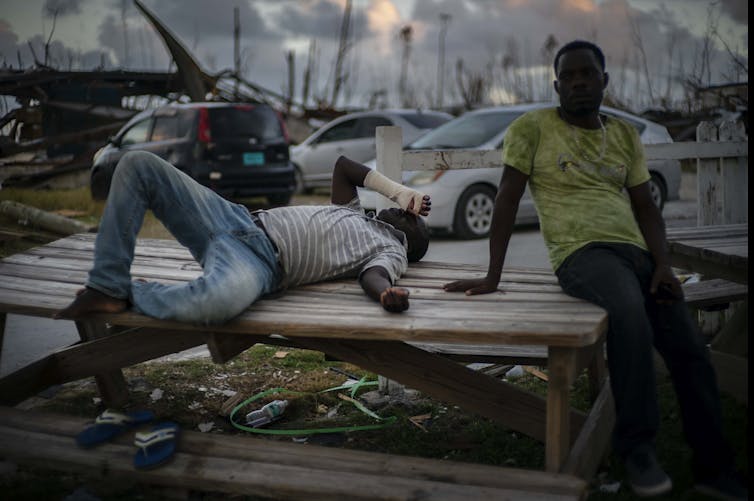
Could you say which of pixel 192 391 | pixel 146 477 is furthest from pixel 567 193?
pixel 192 391

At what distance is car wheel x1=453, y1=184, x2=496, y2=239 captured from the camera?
9156 mm

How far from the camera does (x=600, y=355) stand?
142 inches

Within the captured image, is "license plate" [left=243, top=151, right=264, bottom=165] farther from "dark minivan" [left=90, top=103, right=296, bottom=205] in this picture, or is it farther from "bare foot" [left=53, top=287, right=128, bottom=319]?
"bare foot" [left=53, top=287, right=128, bottom=319]

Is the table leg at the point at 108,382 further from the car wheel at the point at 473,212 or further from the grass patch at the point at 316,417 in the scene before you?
the car wheel at the point at 473,212

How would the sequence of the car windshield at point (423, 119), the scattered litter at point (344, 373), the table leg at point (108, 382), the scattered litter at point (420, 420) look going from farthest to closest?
the car windshield at point (423, 119) → the scattered litter at point (344, 373) → the table leg at point (108, 382) → the scattered litter at point (420, 420)

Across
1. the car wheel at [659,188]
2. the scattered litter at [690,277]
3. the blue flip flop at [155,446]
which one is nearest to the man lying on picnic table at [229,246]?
the blue flip flop at [155,446]

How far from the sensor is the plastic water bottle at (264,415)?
3.72 meters

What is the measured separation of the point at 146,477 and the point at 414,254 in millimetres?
1711

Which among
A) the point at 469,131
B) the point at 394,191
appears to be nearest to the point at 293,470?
the point at 394,191

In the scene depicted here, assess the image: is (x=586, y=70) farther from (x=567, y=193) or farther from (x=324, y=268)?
(x=324, y=268)

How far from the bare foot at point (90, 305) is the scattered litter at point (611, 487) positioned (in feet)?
6.51

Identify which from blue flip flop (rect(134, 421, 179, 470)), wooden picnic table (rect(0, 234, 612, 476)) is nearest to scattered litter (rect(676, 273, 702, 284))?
wooden picnic table (rect(0, 234, 612, 476))

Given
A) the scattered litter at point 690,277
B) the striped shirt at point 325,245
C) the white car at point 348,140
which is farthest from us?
the white car at point 348,140

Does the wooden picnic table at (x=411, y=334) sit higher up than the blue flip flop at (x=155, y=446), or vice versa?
the wooden picnic table at (x=411, y=334)
